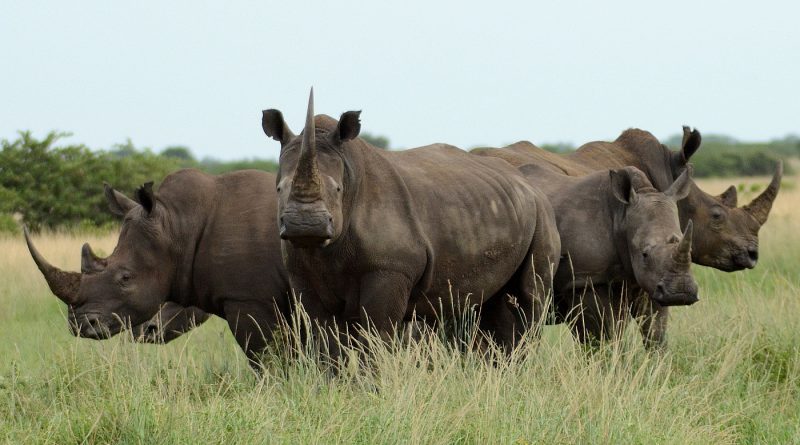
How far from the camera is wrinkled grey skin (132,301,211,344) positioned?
8.77 metres

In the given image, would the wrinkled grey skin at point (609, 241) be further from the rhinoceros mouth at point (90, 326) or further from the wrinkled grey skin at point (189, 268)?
the rhinoceros mouth at point (90, 326)

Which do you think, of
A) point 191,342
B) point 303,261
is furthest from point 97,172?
point 303,261

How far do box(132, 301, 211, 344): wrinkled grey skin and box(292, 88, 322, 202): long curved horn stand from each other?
296cm

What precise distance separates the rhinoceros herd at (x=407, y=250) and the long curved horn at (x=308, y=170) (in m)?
0.20

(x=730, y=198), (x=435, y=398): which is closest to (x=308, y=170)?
(x=435, y=398)

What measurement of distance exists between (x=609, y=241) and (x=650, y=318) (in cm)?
67

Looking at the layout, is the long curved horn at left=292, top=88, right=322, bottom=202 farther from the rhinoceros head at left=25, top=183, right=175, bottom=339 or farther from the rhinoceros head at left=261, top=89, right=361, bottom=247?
the rhinoceros head at left=25, top=183, right=175, bottom=339

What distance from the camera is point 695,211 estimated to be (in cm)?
880

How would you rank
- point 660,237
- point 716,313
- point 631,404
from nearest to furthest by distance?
point 631,404
point 660,237
point 716,313

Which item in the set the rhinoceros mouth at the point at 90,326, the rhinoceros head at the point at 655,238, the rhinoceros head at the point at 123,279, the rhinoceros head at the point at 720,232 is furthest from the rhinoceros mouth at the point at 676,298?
the rhinoceros mouth at the point at 90,326

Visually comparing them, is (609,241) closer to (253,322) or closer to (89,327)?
(253,322)

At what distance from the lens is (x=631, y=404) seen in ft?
20.0

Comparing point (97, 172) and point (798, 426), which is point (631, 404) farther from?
point (97, 172)

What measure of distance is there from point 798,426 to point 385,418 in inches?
88.8
